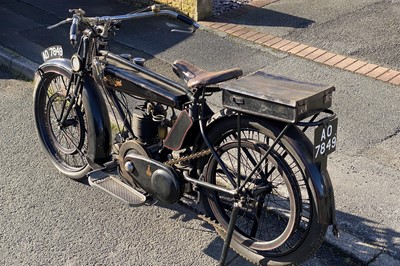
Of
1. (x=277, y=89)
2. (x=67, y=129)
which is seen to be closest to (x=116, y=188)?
(x=67, y=129)

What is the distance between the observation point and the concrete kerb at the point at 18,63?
6.37 meters

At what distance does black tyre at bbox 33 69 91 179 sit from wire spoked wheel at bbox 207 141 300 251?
1095 millimetres

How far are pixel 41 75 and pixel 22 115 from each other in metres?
1.23

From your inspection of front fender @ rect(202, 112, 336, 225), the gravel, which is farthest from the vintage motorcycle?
the gravel

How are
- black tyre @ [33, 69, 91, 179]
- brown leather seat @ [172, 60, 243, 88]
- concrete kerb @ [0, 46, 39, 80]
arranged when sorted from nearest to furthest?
1. brown leather seat @ [172, 60, 243, 88]
2. black tyre @ [33, 69, 91, 179]
3. concrete kerb @ [0, 46, 39, 80]

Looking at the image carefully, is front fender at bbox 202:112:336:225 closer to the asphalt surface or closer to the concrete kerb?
the asphalt surface

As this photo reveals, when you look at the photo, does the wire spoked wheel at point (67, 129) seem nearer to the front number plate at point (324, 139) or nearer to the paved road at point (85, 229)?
the paved road at point (85, 229)

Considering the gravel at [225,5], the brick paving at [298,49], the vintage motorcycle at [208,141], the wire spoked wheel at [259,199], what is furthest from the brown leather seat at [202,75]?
the gravel at [225,5]

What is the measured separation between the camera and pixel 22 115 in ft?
18.4

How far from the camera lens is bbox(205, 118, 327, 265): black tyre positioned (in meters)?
3.29

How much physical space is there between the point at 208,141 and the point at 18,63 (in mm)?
3718

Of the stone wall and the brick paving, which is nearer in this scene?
the brick paving

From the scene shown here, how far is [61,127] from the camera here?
4.44m

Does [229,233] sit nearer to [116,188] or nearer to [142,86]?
[116,188]
